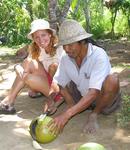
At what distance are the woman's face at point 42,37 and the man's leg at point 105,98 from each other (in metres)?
0.96

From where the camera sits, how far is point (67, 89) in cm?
450

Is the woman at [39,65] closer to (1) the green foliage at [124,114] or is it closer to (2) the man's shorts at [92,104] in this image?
(2) the man's shorts at [92,104]

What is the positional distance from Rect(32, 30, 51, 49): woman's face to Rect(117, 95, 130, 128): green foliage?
1153 mm

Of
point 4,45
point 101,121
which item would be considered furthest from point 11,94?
point 4,45

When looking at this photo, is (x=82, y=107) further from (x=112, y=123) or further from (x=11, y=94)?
(x=11, y=94)

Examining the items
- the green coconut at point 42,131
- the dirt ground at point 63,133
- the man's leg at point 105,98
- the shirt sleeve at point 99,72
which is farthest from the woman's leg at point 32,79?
the green coconut at point 42,131

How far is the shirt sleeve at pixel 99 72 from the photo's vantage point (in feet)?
13.0

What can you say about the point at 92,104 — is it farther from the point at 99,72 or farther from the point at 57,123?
the point at 57,123

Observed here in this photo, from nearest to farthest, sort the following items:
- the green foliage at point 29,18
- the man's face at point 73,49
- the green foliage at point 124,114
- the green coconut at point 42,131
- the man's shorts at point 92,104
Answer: the green coconut at point 42,131, the man's face at point 73,49, the green foliage at point 124,114, the man's shorts at point 92,104, the green foliage at point 29,18

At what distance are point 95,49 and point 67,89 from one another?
590mm

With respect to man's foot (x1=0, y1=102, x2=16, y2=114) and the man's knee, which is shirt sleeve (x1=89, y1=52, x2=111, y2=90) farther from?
man's foot (x1=0, y1=102, x2=16, y2=114)

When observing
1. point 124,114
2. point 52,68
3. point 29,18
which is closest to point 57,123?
point 124,114

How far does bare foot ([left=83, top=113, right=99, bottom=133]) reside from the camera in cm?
411

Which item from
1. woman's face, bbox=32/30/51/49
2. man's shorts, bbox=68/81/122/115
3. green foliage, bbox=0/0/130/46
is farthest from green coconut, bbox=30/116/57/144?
green foliage, bbox=0/0/130/46
